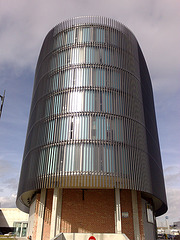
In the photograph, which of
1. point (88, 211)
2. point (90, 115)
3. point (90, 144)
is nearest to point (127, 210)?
point (88, 211)

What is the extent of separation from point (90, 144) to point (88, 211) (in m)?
7.52

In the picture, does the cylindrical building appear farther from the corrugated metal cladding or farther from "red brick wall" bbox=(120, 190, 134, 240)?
the corrugated metal cladding

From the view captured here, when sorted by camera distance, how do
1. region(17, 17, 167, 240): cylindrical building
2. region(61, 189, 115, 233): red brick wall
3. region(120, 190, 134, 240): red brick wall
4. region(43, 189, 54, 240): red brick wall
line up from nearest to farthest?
1. region(17, 17, 167, 240): cylindrical building
2. region(120, 190, 134, 240): red brick wall
3. region(43, 189, 54, 240): red brick wall
4. region(61, 189, 115, 233): red brick wall

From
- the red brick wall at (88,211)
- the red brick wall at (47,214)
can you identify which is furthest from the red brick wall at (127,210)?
the red brick wall at (47,214)

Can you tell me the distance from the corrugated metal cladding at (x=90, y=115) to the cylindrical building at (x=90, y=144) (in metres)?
0.10

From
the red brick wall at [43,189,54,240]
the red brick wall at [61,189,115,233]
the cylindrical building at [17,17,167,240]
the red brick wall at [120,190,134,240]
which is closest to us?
the cylindrical building at [17,17,167,240]

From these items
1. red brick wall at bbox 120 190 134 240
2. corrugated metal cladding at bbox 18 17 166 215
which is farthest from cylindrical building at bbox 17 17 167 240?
corrugated metal cladding at bbox 18 17 166 215

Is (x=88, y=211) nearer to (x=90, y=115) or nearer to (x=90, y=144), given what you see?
(x=90, y=144)

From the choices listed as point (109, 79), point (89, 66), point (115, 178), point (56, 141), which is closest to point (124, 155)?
point (115, 178)

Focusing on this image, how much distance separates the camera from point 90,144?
83.1 ft

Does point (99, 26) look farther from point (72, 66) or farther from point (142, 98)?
point (142, 98)

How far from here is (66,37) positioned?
33281 mm

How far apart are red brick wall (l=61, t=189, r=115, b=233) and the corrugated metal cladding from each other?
3060 mm

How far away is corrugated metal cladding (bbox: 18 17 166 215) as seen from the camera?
24.7 metres
